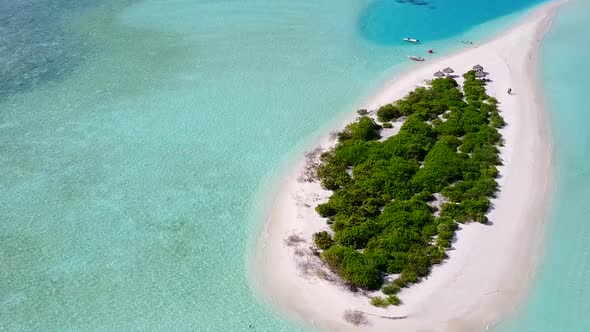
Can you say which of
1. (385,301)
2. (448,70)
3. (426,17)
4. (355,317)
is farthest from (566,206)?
(426,17)

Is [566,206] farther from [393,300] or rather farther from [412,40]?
[412,40]

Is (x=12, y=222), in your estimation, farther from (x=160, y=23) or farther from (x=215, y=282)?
(x=160, y=23)

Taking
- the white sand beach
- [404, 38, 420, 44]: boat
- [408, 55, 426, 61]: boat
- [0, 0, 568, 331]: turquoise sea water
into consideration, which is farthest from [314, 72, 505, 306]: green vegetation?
[404, 38, 420, 44]: boat

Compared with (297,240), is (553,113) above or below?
above

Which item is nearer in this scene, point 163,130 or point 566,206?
point 566,206

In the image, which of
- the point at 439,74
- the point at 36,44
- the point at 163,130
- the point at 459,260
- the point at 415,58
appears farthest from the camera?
the point at 36,44

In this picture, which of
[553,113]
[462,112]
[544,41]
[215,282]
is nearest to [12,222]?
[215,282]
